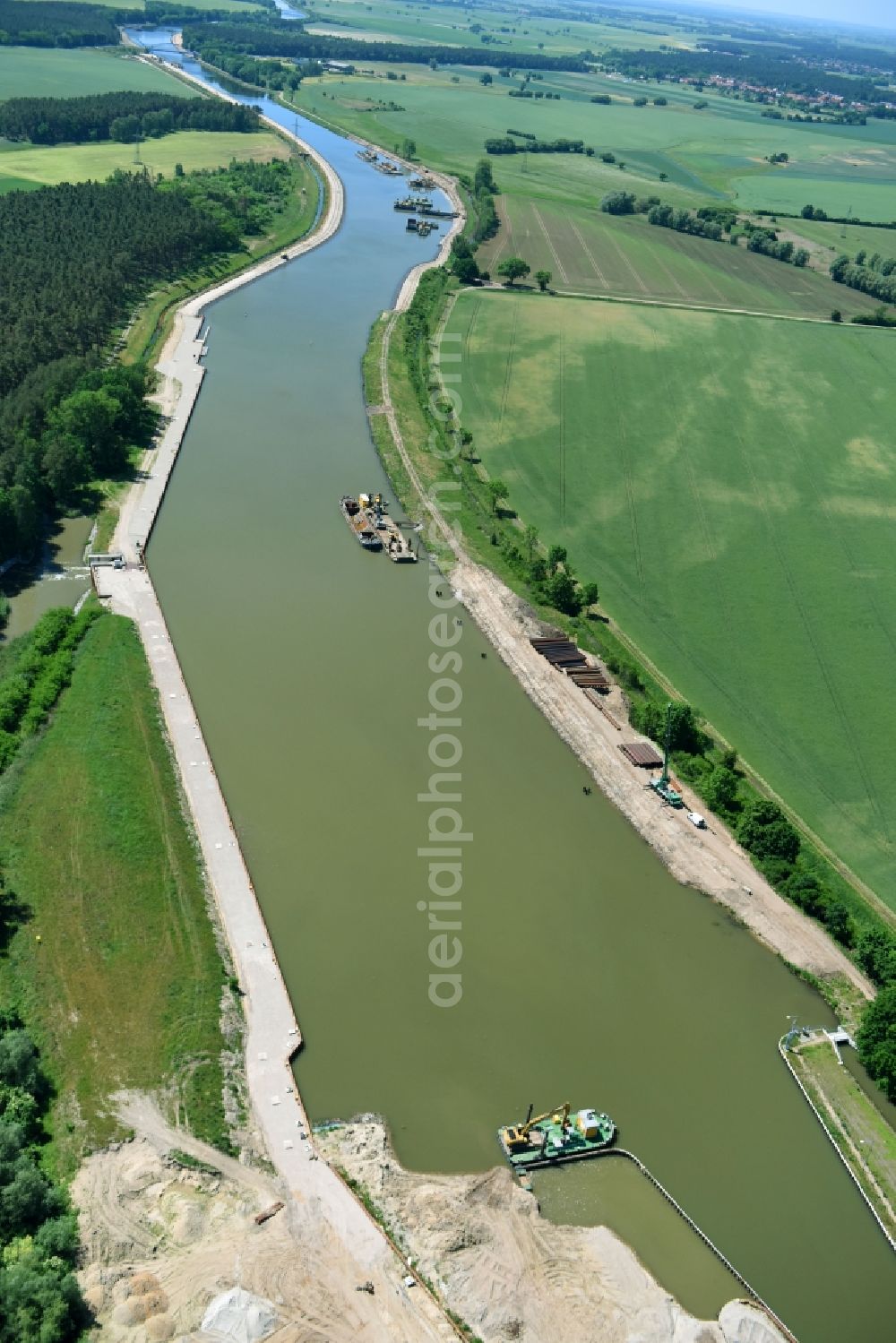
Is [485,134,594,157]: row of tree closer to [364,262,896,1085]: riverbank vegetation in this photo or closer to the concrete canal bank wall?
[364,262,896,1085]: riverbank vegetation

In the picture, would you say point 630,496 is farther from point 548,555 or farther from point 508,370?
point 508,370

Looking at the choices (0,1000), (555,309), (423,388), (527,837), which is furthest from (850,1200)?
(555,309)

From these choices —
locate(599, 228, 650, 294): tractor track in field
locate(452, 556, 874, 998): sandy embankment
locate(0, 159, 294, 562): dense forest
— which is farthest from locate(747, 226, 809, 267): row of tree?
locate(452, 556, 874, 998): sandy embankment

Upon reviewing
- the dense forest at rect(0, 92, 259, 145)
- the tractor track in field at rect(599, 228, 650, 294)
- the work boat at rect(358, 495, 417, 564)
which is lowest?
the work boat at rect(358, 495, 417, 564)

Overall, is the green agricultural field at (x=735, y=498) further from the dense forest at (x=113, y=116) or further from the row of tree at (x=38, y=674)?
the dense forest at (x=113, y=116)

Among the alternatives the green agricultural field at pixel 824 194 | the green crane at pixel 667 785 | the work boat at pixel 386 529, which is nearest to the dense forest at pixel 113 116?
the green agricultural field at pixel 824 194

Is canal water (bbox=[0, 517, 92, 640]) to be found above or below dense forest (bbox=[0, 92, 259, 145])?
below

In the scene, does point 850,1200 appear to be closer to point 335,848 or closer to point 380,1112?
point 380,1112
